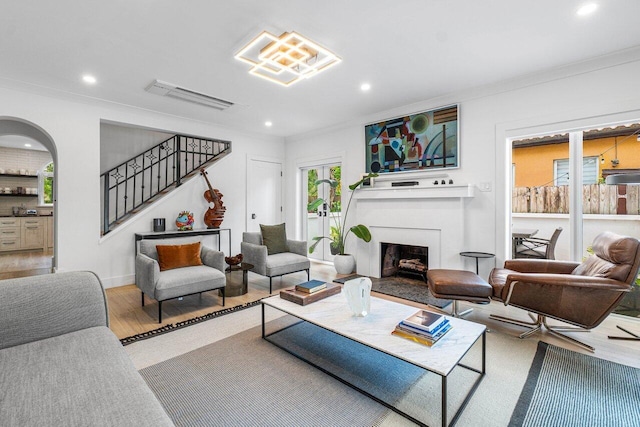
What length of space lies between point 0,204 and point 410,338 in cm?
971

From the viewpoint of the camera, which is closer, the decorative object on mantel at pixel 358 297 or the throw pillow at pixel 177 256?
the decorative object on mantel at pixel 358 297

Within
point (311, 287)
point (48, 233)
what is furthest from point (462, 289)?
point (48, 233)

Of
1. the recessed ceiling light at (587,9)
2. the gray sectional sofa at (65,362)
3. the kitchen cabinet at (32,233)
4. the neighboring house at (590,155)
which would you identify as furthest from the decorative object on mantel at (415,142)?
the kitchen cabinet at (32,233)

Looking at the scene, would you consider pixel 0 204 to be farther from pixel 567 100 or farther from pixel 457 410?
pixel 567 100

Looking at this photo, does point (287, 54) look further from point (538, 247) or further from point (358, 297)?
point (538, 247)

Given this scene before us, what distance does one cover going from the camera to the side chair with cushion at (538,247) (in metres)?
3.45

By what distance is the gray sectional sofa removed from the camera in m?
0.99

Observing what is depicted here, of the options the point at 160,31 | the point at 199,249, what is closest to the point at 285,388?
the point at 199,249

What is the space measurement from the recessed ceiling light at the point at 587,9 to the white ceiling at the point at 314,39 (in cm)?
5

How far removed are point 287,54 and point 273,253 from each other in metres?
2.66

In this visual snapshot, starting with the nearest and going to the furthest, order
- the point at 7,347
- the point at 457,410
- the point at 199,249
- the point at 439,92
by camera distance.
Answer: the point at 7,347
the point at 457,410
the point at 199,249
the point at 439,92

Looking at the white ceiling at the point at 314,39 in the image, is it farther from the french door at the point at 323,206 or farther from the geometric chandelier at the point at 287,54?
the french door at the point at 323,206

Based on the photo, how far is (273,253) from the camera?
14.2ft

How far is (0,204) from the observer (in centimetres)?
698
